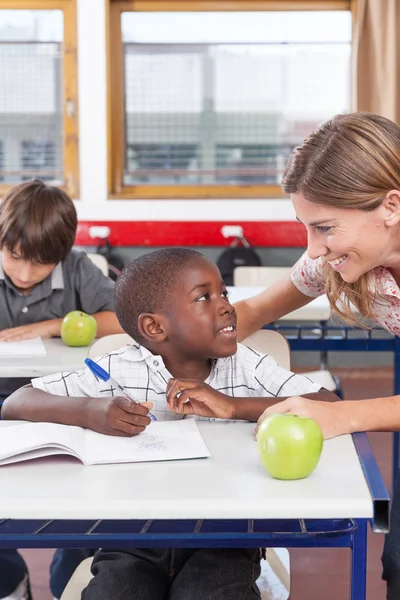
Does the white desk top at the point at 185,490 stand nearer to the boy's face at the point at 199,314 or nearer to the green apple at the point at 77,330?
the boy's face at the point at 199,314

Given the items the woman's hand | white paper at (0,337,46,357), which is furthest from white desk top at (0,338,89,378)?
the woman's hand

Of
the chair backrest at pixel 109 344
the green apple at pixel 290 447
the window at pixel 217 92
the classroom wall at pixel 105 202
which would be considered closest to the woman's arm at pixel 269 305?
the chair backrest at pixel 109 344

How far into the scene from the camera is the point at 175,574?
4.34 ft

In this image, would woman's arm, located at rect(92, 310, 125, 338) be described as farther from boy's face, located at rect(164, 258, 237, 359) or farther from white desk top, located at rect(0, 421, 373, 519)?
white desk top, located at rect(0, 421, 373, 519)

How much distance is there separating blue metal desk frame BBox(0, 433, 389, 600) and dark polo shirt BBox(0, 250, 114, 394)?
1444 mm

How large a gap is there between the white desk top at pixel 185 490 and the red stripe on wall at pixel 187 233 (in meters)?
3.82

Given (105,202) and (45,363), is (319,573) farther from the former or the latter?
(105,202)

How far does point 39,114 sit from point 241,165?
129 centimetres

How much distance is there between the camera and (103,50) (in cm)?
491

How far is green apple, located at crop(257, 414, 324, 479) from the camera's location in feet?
3.51

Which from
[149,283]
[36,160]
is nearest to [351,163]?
[149,283]

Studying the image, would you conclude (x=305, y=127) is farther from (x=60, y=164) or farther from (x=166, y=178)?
(x=60, y=164)

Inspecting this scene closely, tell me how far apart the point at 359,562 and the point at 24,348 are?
1252 mm

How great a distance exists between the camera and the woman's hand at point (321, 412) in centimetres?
128
